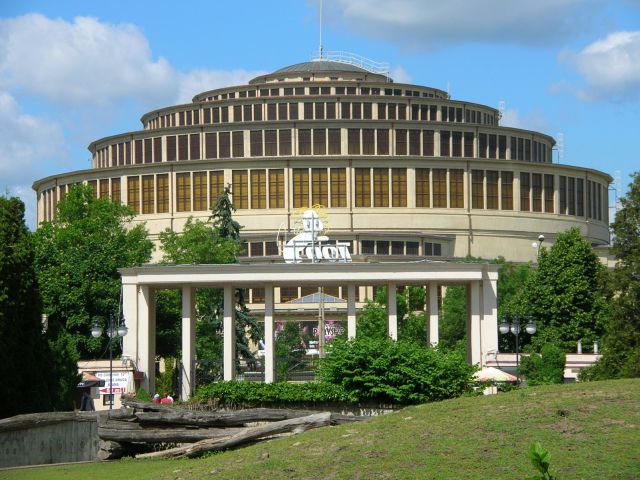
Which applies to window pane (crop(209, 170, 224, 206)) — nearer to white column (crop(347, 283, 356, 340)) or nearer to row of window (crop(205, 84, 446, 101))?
row of window (crop(205, 84, 446, 101))

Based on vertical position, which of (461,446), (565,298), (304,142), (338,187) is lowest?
(461,446)

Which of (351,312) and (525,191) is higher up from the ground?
(525,191)

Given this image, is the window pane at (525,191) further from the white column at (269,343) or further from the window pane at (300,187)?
the white column at (269,343)

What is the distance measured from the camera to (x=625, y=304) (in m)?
57.1

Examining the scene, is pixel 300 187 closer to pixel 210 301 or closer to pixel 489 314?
pixel 210 301

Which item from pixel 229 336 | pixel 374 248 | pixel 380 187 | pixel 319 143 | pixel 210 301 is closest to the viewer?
pixel 229 336

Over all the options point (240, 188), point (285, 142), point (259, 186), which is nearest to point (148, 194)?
point (240, 188)

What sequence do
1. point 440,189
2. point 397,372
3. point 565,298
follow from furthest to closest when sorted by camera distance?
point 440,189
point 565,298
point 397,372

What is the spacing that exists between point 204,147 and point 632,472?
96.4 meters

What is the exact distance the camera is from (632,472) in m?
26.7

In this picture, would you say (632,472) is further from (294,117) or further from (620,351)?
(294,117)

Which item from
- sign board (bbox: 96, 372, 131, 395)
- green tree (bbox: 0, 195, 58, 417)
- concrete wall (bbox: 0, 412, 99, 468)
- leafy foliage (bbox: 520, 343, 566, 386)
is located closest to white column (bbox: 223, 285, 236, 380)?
sign board (bbox: 96, 372, 131, 395)

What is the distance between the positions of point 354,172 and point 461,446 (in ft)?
288

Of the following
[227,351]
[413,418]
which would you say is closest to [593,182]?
[227,351]
